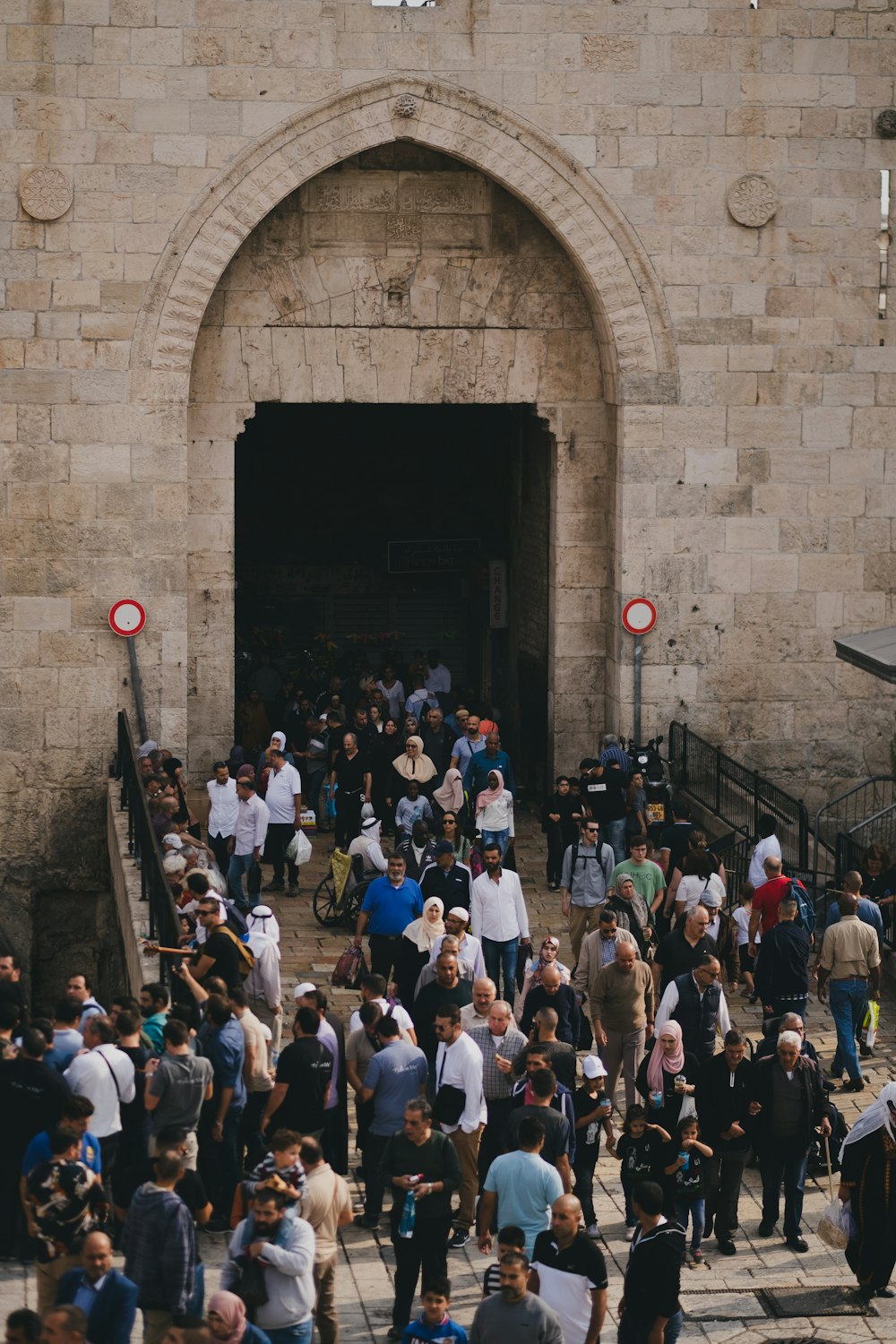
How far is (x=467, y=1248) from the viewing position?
1216 cm

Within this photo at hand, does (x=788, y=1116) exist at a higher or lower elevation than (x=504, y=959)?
lower

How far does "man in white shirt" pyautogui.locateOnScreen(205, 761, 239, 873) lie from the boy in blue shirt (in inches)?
331

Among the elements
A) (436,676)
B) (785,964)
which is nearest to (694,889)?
(785,964)

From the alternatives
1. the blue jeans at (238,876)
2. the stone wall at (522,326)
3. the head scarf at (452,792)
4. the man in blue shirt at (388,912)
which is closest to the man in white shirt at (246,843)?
the blue jeans at (238,876)

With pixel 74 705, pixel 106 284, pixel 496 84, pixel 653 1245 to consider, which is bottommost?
pixel 653 1245

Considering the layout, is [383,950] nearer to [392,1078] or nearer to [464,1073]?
[392,1078]

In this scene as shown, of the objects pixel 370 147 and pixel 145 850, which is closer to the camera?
pixel 145 850

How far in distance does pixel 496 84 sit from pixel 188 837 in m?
7.89

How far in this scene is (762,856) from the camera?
55.6ft

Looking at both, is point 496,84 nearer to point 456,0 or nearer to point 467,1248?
point 456,0

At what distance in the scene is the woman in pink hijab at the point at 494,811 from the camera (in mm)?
17766

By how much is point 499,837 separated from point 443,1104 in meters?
6.22

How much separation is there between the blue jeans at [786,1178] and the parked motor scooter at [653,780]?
248 inches

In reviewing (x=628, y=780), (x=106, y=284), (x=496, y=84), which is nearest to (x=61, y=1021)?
(x=628, y=780)
